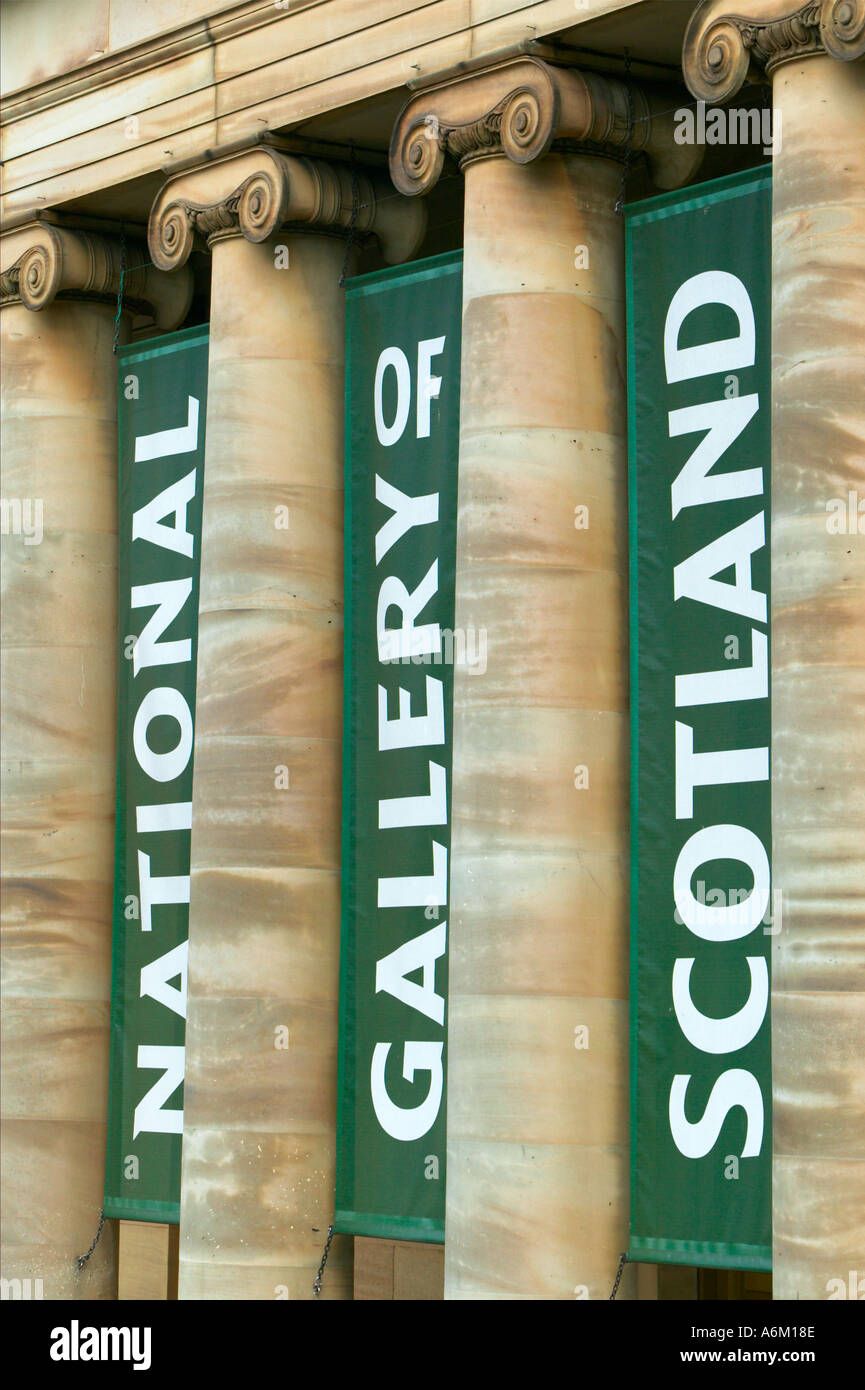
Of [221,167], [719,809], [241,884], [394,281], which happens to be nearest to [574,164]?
[394,281]

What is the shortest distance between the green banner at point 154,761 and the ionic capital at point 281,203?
1429 millimetres

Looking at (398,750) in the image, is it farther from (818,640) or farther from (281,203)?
(281,203)

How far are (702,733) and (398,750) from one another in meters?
4.09

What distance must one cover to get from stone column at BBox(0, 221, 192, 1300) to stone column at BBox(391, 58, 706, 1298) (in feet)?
23.7

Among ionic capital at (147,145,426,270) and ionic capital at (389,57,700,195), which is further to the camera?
ionic capital at (147,145,426,270)

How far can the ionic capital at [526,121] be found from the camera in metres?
21.2

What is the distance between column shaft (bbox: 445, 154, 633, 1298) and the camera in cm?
2053

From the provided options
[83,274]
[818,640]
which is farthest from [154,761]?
[818,640]

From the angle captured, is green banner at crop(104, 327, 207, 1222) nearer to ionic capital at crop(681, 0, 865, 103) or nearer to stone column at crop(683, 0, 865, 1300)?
ionic capital at crop(681, 0, 865, 103)

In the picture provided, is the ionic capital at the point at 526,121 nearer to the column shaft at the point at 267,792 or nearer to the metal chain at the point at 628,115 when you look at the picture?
the metal chain at the point at 628,115

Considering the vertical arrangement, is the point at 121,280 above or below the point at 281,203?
above

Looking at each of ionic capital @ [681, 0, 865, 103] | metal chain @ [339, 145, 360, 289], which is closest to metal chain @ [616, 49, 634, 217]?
ionic capital @ [681, 0, 865, 103]

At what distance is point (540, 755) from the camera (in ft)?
68.8

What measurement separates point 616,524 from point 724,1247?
270 inches
